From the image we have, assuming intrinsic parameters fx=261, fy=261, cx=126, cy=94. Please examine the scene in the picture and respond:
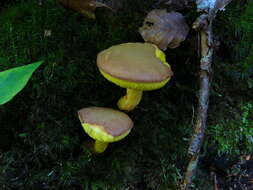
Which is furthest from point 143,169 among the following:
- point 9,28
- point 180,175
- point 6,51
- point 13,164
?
point 9,28

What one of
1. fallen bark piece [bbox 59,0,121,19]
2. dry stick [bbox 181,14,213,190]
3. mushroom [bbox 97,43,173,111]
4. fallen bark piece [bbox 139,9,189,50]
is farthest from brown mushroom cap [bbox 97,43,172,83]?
fallen bark piece [bbox 59,0,121,19]

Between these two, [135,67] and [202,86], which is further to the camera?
[202,86]

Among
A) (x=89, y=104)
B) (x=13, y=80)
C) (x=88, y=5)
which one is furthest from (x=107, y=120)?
(x=88, y=5)

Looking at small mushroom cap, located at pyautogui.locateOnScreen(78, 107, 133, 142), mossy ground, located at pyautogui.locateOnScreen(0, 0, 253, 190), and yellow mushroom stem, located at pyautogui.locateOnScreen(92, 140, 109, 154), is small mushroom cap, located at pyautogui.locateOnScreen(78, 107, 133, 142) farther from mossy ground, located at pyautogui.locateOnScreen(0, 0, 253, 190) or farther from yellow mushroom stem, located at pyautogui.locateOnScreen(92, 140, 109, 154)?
mossy ground, located at pyautogui.locateOnScreen(0, 0, 253, 190)

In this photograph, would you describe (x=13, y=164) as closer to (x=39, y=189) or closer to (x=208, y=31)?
(x=39, y=189)

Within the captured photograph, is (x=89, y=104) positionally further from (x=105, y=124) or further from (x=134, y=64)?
(x=134, y=64)

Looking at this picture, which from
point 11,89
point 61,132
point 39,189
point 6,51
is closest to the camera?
point 11,89

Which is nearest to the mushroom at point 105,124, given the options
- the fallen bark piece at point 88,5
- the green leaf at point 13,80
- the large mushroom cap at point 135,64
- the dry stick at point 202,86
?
the large mushroom cap at point 135,64
